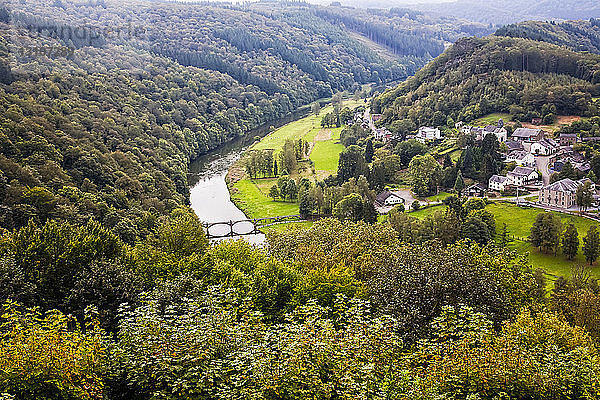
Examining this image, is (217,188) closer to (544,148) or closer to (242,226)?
(242,226)

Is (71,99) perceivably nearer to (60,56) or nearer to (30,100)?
(30,100)

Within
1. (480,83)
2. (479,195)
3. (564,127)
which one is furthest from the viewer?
(480,83)

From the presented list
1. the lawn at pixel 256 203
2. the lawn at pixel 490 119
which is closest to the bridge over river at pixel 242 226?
the lawn at pixel 256 203

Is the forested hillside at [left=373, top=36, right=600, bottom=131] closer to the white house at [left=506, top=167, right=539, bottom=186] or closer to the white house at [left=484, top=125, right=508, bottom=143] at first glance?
the white house at [left=484, top=125, right=508, bottom=143]

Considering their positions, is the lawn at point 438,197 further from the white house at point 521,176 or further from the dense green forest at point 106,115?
the dense green forest at point 106,115

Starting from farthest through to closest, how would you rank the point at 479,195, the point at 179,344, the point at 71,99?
1. the point at 71,99
2. the point at 479,195
3. the point at 179,344

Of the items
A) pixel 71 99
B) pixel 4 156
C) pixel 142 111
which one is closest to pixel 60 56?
pixel 142 111
